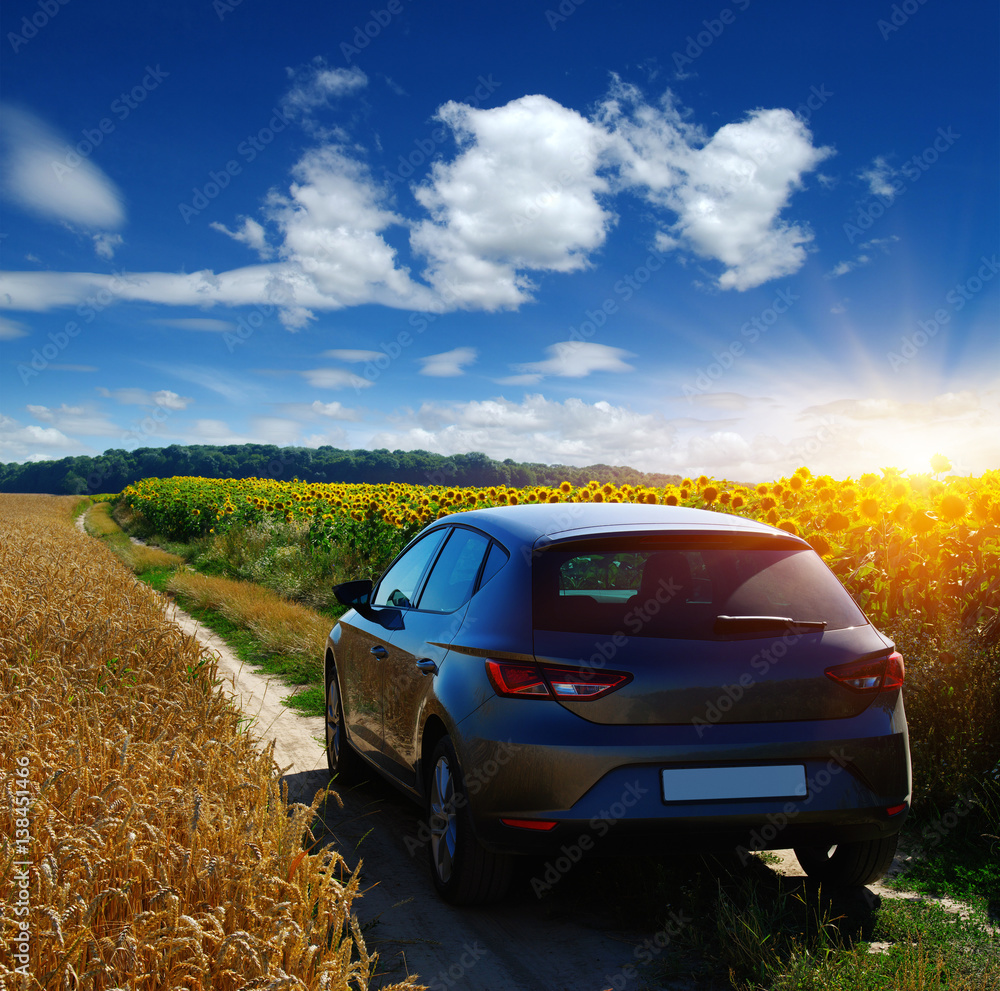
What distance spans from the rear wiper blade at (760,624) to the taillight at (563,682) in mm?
433

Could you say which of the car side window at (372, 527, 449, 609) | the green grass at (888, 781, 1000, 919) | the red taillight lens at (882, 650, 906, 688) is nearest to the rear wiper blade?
the red taillight lens at (882, 650, 906, 688)

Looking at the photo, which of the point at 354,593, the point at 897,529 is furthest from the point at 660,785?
the point at 897,529

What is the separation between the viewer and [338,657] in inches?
223

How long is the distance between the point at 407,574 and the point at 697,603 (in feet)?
6.88

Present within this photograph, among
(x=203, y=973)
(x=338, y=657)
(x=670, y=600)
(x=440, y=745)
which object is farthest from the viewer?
(x=338, y=657)

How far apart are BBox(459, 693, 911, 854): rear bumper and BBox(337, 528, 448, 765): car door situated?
1480mm

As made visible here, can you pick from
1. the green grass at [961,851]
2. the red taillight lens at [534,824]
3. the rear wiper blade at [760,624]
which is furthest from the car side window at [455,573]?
the green grass at [961,851]

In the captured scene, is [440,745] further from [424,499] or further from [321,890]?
[424,499]

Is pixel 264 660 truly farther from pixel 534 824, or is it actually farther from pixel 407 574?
pixel 534 824

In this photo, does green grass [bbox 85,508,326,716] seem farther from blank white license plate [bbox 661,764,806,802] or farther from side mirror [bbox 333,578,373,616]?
blank white license plate [bbox 661,764,806,802]

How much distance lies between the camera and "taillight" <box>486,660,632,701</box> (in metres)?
3.07

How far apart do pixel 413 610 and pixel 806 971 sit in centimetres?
239

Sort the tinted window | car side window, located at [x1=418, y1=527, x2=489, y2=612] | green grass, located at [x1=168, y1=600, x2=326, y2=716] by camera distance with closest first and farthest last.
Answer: the tinted window < car side window, located at [x1=418, y1=527, x2=489, y2=612] < green grass, located at [x1=168, y1=600, x2=326, y2=716]

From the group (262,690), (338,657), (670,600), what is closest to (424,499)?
(262,690)
